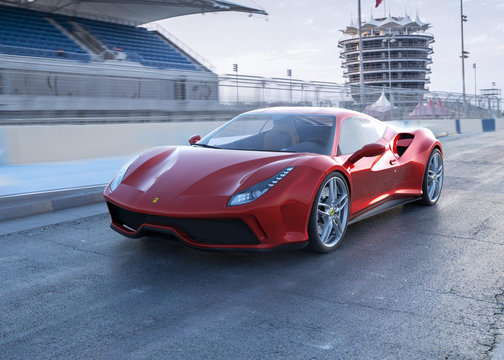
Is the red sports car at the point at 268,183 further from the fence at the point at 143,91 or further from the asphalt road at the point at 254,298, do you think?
the fence at the point at 143,91

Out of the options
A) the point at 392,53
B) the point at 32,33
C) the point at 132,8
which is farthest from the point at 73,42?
the point at 392,53

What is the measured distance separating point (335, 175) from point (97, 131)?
829 cm

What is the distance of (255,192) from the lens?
152 inches

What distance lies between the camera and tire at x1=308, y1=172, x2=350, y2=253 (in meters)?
4.18

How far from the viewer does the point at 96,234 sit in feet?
16.9

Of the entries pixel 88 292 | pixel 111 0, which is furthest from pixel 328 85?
pixel 111 0

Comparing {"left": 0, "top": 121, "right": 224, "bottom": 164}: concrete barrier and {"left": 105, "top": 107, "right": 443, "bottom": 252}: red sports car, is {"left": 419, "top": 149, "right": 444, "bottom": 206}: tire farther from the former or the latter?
{"left": 0, "top": 121, "right": 224, "bottom": 164}: concrete barrier

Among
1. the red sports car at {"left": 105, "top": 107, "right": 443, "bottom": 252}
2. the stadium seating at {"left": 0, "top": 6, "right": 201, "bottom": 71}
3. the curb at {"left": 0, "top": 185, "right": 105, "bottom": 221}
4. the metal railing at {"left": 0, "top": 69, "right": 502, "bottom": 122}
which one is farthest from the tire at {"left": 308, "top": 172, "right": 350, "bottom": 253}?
the stadium seating at {"left": 0, "top": 6, "right": 201, "bottom": 71}

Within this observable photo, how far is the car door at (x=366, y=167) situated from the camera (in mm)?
4816

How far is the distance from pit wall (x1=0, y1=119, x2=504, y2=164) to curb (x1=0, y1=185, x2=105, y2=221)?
12.6ft

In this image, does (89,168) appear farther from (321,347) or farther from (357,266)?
(321,347)

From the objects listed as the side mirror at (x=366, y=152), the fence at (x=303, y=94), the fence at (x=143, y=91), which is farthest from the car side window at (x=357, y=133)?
the fence at (x=303, y=94)

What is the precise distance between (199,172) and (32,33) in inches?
938

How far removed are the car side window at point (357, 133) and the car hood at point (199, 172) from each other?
667 mm
